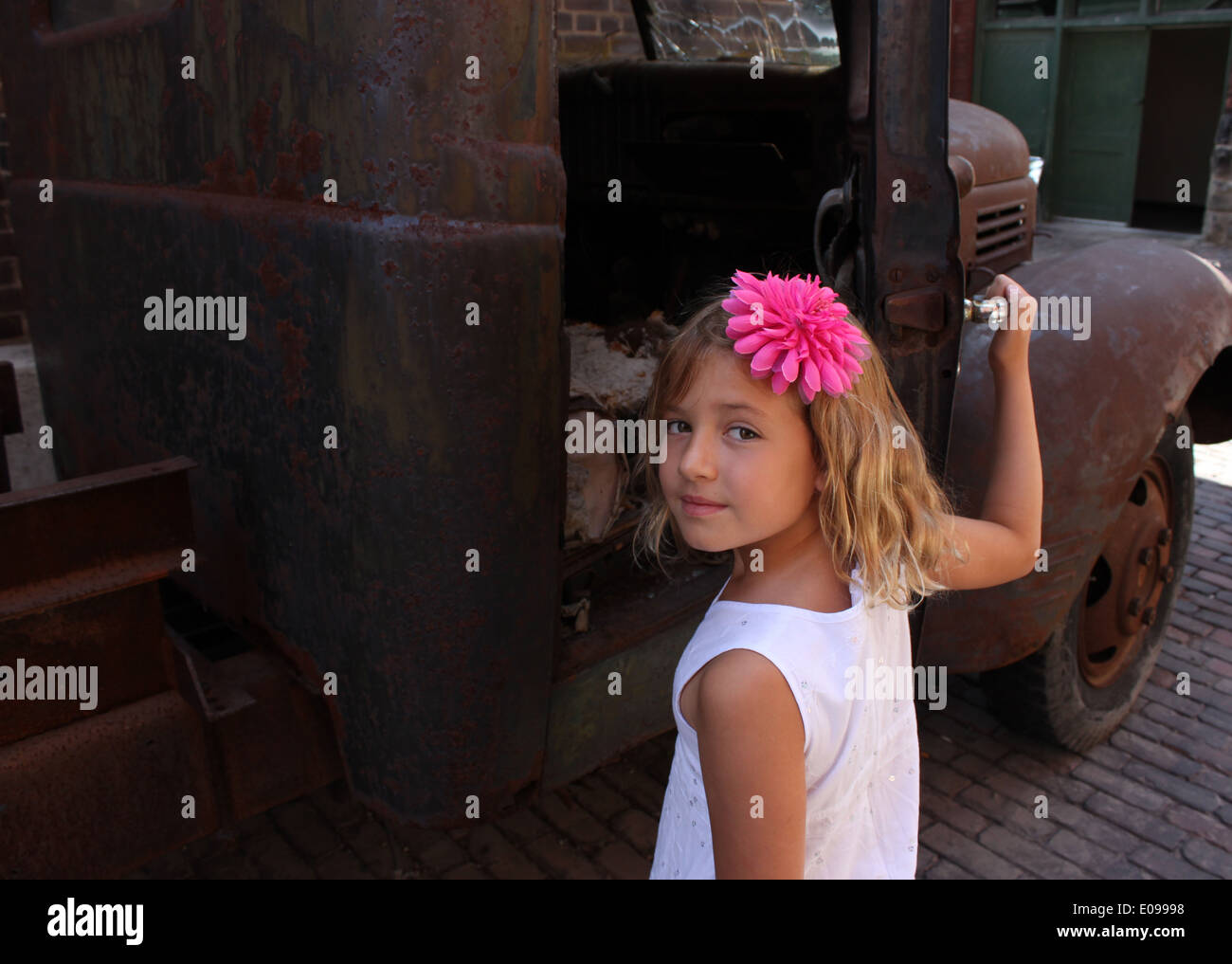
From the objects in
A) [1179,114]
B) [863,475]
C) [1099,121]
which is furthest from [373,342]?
[1179,114]

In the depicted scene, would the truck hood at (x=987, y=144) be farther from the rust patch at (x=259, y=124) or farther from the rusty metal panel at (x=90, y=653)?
the rusty metal panel at (x=90, y=653)

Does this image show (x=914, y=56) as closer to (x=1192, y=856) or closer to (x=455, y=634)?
(x=455, y=634)

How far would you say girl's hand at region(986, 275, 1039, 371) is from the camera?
4.55ft

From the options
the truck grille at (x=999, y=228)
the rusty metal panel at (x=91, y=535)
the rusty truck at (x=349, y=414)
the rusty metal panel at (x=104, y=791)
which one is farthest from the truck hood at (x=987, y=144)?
the rusty metal panel at (x=104, y=791)

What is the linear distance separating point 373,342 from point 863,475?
62cm

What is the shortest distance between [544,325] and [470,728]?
1.91 feet

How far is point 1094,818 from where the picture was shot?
2602mm

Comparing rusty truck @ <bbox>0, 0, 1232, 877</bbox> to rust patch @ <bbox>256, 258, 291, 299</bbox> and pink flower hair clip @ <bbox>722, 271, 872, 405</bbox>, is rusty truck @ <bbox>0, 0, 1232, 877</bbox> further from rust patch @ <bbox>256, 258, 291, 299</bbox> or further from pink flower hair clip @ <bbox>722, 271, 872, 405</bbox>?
pink flower hair clip @ <bbox>722, 271, 872, 405</bbox>

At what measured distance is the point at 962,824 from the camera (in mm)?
2594

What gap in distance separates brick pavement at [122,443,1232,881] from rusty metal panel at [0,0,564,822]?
931 mm

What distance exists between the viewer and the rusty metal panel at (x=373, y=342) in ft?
4.24

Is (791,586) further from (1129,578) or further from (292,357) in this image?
(1129,578)

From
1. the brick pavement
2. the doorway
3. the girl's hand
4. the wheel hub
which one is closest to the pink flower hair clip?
the girl's hand

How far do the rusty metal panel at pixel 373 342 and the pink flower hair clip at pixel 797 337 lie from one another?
0.37 metres
